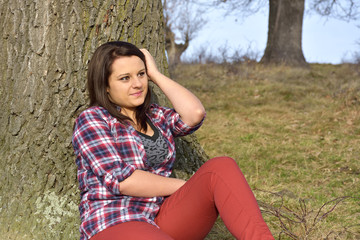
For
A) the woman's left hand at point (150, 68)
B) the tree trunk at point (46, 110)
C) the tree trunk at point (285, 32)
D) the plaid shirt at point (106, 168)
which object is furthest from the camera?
the tree trunk at point (285, 32)

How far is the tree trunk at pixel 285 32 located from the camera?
14.0m

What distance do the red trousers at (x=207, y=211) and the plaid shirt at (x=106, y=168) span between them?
0.09 metres

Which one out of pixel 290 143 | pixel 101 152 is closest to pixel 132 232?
pixel 101 152

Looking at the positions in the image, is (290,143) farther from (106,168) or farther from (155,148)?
(106,168)

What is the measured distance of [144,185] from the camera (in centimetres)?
236

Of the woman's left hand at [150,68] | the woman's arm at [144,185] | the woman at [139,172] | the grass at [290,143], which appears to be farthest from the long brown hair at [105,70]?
the grass at [290,143]

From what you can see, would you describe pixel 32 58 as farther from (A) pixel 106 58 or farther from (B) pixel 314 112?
(B) pixel 314 112

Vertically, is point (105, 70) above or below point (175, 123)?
above

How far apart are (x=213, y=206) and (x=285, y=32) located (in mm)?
12678

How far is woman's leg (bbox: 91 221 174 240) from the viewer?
218 cm

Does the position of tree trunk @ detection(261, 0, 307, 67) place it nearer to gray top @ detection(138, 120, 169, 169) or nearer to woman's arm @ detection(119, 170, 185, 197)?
gray top @ detection(138, 120, 169, 169)

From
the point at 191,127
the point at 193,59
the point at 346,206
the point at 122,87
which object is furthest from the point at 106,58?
the point at 193,59

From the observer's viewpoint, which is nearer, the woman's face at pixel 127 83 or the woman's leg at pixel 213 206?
the woman's leg at pixel 213 206

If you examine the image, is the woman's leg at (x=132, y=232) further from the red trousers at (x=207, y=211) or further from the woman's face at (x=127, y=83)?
the woman's face at (x=127, y=83)
